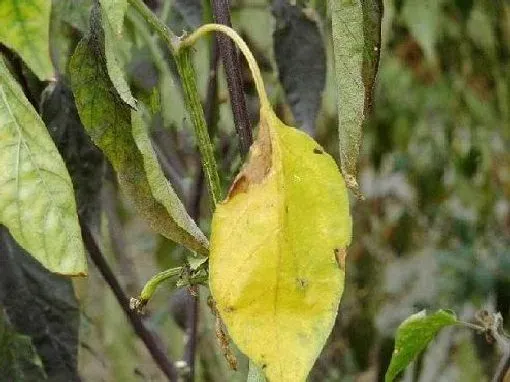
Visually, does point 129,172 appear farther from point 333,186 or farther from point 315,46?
point 315,46

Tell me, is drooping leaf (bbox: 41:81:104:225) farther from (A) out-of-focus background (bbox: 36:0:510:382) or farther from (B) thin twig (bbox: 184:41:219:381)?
(A) out-of-focus background (bbox: 36:0:510:382)

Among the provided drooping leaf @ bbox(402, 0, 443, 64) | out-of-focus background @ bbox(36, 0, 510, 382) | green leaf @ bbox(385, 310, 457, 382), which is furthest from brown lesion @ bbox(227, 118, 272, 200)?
drooping leaf @ bbox(402, 0, 443, 64)

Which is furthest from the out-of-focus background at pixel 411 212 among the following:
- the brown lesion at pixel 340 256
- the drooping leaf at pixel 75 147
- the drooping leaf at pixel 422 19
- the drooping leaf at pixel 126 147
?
the brown lesion at pixel 340 256

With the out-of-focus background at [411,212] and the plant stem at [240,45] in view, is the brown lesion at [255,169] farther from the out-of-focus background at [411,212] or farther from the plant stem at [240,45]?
the out-of-focus background at [411,212]

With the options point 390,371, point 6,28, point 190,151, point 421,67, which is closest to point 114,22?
point 6,28

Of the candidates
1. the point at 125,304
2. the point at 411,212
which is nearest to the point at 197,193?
the point at 125,304

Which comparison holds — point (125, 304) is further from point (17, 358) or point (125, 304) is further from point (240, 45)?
point (240, 45)
